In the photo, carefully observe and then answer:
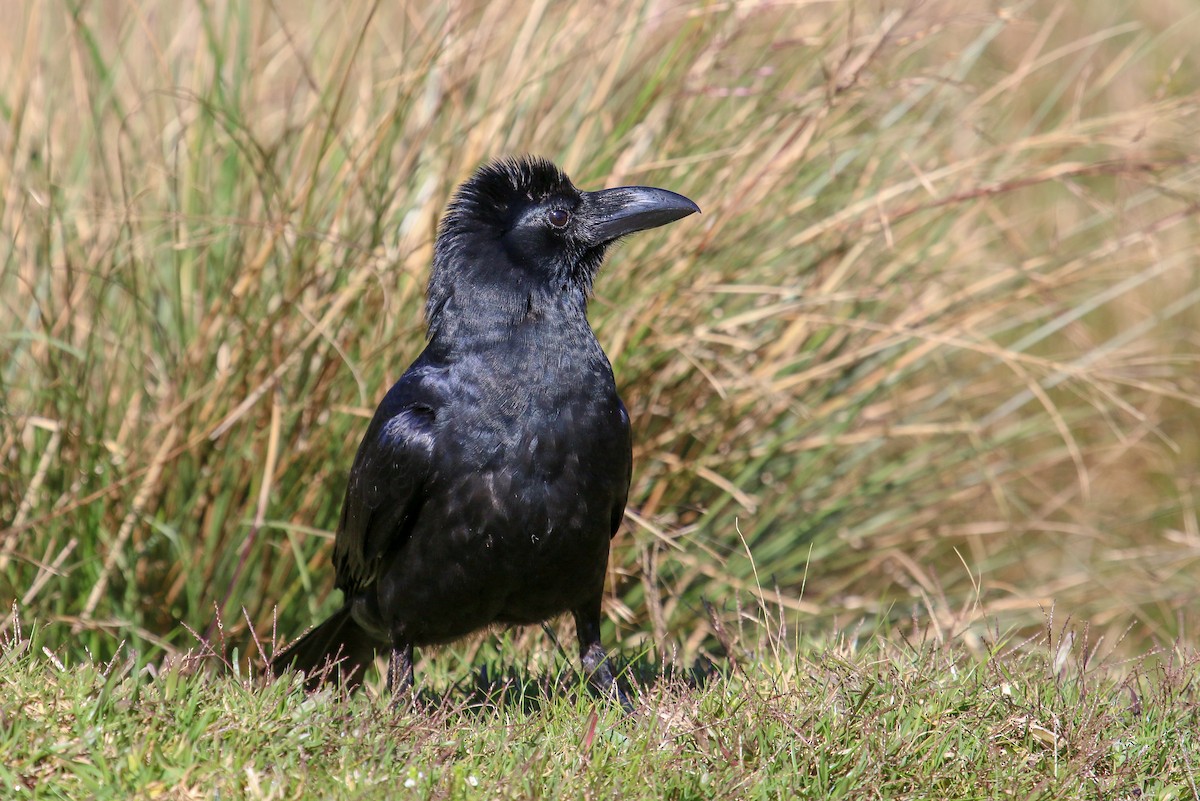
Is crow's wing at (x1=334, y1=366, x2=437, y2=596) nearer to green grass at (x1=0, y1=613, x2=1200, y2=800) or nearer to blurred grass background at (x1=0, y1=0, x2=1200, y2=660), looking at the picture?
blurred grass background at (x1=0, y1=0, x2=1200, y2=660)

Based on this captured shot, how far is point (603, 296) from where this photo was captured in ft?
15.0

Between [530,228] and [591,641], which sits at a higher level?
[530,228]

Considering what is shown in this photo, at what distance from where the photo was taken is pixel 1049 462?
18.4 feet

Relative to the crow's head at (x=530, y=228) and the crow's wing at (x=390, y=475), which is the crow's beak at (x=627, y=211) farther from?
the crow's wing at (x=390, y=475)

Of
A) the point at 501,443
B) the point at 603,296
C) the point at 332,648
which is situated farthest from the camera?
the point at 603,296

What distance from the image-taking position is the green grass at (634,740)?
2611 mm

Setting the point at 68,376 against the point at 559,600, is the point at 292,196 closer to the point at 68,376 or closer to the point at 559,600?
the point at 68,376

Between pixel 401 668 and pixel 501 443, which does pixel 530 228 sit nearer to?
pixel 501 443

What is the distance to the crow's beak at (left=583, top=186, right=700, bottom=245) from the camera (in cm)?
379

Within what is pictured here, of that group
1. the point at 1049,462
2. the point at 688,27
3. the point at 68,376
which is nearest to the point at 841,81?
the point at 688,27

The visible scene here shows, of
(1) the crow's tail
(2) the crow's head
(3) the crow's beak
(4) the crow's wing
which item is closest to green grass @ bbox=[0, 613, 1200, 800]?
(4) the crow's wing

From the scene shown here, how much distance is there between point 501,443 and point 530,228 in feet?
2.36

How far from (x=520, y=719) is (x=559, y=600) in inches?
22.4

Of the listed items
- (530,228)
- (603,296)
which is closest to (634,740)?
(530,228)
